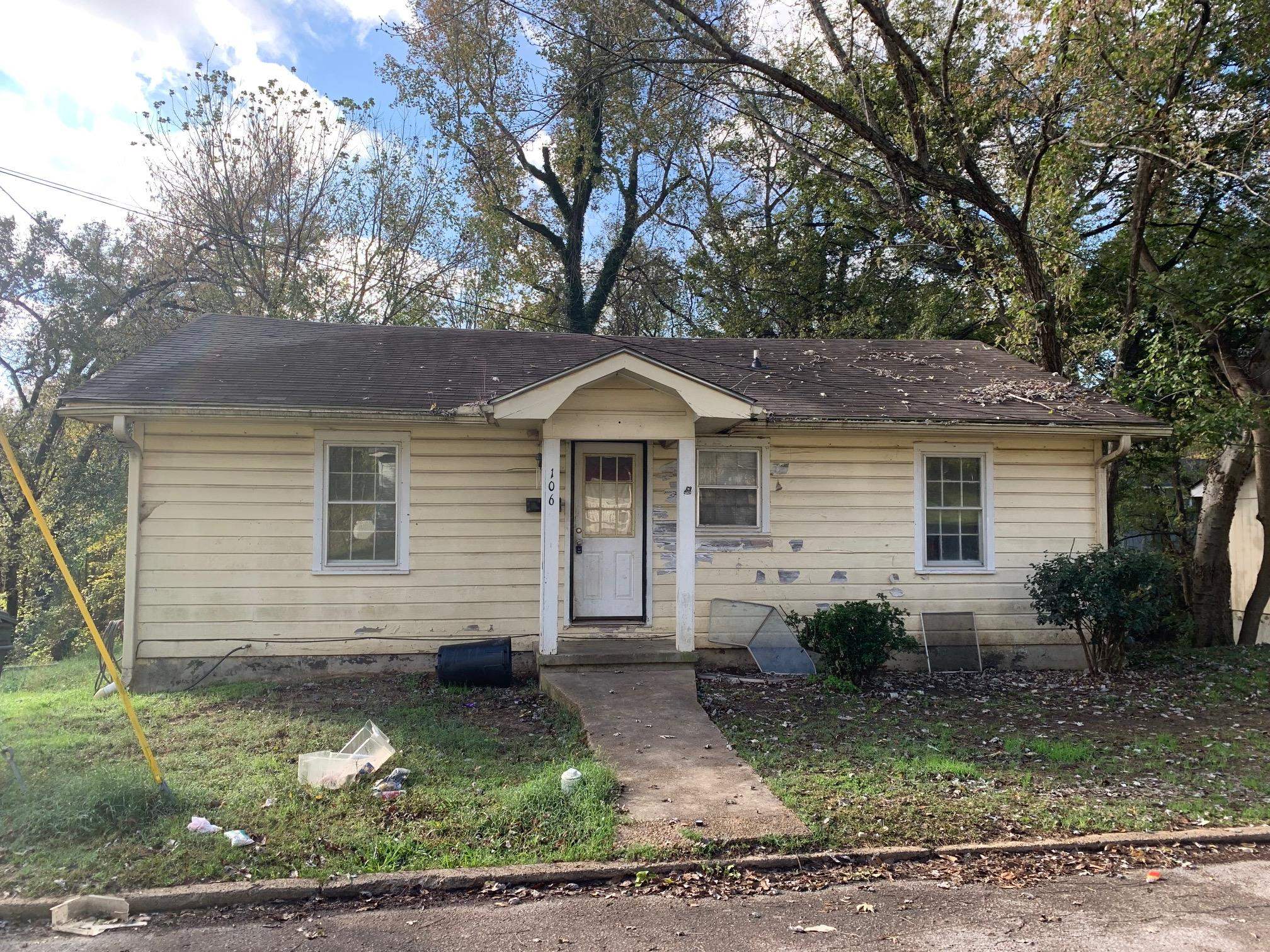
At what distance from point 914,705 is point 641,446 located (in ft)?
13.5

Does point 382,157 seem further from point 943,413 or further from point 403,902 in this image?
point 403,902

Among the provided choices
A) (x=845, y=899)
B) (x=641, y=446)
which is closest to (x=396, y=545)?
(x=641, y=446)

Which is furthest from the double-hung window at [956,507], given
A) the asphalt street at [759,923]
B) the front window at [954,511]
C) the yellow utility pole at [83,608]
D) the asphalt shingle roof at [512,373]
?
the yellow utility pole at [83,608]

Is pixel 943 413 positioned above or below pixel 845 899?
above

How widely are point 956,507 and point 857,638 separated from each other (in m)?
2.69

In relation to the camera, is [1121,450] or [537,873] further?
[1121,450]

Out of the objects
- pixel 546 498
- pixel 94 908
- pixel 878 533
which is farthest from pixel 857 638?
pixel 94 908

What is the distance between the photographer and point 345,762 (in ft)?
18.4

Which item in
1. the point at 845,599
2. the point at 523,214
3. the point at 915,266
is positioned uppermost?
the point at 523,214

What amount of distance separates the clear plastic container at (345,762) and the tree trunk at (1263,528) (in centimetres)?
1250

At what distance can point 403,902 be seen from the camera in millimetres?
4129

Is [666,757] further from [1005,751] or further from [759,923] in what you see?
[1005,751]

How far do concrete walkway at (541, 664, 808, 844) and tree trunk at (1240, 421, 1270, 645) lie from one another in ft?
32.8

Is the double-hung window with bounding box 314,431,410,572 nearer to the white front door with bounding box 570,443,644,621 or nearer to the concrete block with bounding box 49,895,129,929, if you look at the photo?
the white front door with bounding box 570,443,644,621
